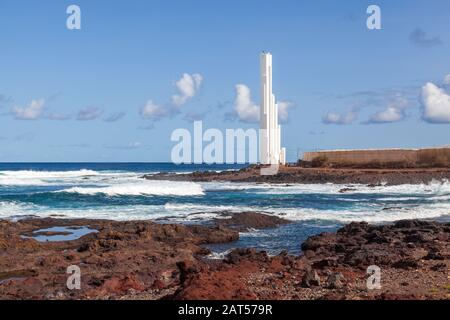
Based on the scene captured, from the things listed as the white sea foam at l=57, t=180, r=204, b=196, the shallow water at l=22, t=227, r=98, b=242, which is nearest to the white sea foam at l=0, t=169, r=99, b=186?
the white sea foam at l=57, t=180, r=204, b=196

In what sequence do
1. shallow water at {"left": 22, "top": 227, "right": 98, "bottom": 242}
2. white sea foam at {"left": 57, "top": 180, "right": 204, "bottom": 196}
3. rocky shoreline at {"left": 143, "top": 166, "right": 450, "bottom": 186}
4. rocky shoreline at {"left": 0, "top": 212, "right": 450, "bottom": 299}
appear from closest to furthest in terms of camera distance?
rocky shoreline at {"left": 0, "top": 212, "right": 450, "bottom": 299}
shallow water at {"left": 22, "top": 227, "right": 98, "bottom": 242}
white sea foam at {"left": 57, "top": 180, "right": 204, "bottom": 196}
rocky shoreline at {"left": 143, "top": 166, "right": 450, "bottom": 186}

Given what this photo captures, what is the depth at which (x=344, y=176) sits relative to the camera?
152 ft

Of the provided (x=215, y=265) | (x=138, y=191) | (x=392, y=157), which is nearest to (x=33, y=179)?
(x=138, y=191)

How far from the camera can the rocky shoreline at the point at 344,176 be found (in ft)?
140

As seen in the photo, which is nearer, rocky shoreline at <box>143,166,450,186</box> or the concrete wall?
rocky shoreline at <box>143,166,450,186</box>

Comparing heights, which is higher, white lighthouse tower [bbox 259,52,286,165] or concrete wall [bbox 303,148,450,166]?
white lighthouse tower [bbox 259,52,286,165]

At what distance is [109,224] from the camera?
62.7 feet

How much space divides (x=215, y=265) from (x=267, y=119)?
4206 cm

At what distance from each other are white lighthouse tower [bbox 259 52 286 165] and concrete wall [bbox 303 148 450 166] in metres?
5.06

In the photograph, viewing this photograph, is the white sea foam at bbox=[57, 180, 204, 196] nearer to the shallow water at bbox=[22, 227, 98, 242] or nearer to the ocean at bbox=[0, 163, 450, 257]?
the ocean at bbox=[0, 163, 450, 257]

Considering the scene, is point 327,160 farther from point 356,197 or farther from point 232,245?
point 232,245

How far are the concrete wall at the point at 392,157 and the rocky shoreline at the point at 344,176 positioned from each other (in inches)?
78.7

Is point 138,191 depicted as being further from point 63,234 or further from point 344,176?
point 63,234

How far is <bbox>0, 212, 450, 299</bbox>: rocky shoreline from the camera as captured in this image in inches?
367
